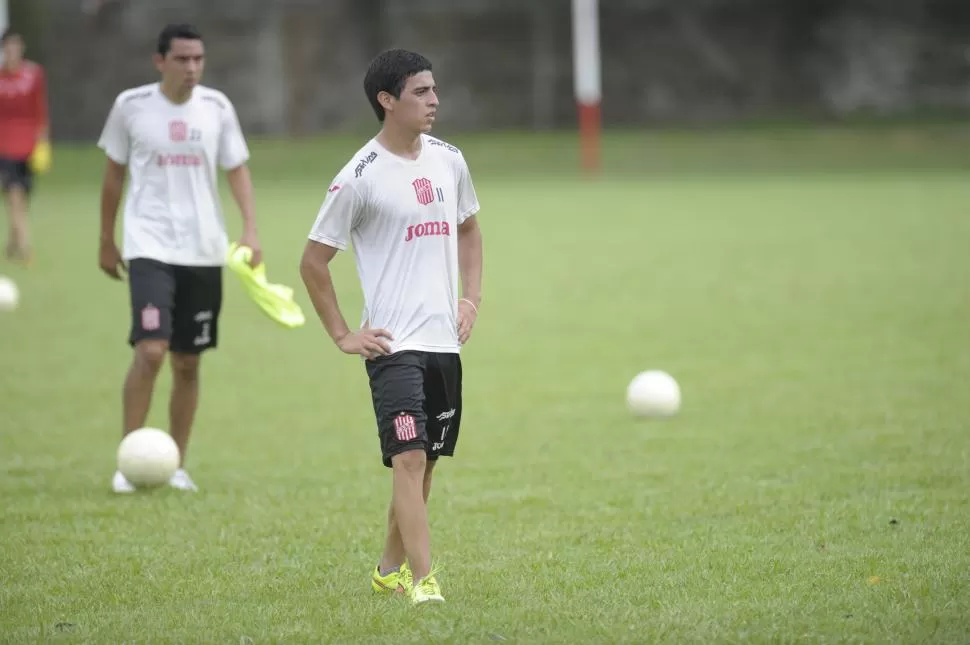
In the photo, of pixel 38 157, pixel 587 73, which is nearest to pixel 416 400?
pixel 38 157

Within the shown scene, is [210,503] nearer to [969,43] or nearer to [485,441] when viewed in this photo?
[485,441]

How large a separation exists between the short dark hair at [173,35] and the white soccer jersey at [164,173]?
0.28m

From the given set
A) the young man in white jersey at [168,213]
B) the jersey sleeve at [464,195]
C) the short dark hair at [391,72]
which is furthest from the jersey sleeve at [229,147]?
the short dark hair at [391,72]

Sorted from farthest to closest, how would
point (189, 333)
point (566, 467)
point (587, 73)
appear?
point (587, 73) → point (566, 467) → point (189, 333)

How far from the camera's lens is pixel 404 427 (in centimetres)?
573

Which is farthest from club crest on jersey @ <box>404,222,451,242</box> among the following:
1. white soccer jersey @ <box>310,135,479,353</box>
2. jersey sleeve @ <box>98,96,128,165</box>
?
jersey sleeve @ <box>98,96,128,165</box>

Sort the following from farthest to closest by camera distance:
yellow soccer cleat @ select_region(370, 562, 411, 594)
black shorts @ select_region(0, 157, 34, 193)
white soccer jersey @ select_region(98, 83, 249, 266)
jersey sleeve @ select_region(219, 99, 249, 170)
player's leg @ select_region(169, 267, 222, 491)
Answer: black shorts @ select_region(0, 157, 34, 193)
jersey sleeve @ select_region(219, 99, 249, 170)
player's leg @ select_region(169, 267, 222, 491)
white soccer jersey @ select_region(98, 83, 249, 266)
yellow soccer cleat @ select_region(370, 562, 411, 594)

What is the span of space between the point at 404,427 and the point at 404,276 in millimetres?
634

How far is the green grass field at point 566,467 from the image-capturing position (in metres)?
5.81

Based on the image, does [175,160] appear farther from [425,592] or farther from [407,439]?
[425,592]

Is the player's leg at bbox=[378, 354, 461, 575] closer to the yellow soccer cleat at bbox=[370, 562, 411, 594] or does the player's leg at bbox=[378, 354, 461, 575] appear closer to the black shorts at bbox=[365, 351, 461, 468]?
the black shorts at bbox=[365, 351, 461, 468]

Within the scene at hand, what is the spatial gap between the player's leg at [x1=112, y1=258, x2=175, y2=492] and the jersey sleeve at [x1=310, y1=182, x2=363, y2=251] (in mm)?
2751

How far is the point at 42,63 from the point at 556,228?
25607mm

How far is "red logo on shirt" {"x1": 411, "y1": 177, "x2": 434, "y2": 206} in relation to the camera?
5.83 metres
